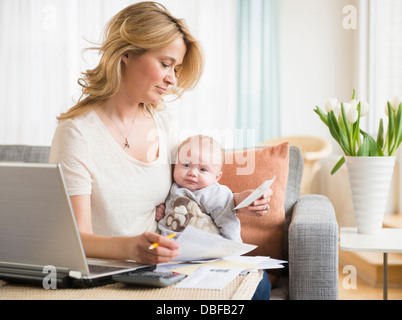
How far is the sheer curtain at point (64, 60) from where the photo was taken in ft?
14.4

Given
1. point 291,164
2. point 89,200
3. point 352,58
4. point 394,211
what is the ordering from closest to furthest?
point 89,200, point 291,164, point 394,211, point 352,58

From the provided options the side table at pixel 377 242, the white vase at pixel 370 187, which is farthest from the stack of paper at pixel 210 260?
the white vase at pixel 370 187

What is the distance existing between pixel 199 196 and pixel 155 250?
535 mm

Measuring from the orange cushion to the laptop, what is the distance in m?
0.80

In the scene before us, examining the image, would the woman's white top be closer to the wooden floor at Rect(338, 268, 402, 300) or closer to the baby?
the baby

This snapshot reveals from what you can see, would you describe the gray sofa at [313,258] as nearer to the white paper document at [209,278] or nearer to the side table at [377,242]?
the side table at [377,242]

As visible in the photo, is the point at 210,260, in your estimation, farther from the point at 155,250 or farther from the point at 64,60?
the point at 64,60

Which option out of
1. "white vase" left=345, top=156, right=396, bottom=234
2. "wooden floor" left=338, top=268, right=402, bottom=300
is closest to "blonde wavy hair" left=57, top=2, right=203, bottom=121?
"white vase" left=345, top=156, right=396, bottom=234

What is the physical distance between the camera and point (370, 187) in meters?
1.75

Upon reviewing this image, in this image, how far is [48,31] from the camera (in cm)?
442

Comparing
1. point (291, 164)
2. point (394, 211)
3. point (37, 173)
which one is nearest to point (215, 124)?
point (394, 211)

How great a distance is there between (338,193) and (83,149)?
2.86 metres

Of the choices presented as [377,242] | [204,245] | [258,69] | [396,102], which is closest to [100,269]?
[204,245]

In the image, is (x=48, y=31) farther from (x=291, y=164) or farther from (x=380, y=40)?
(x=291, y=164)
